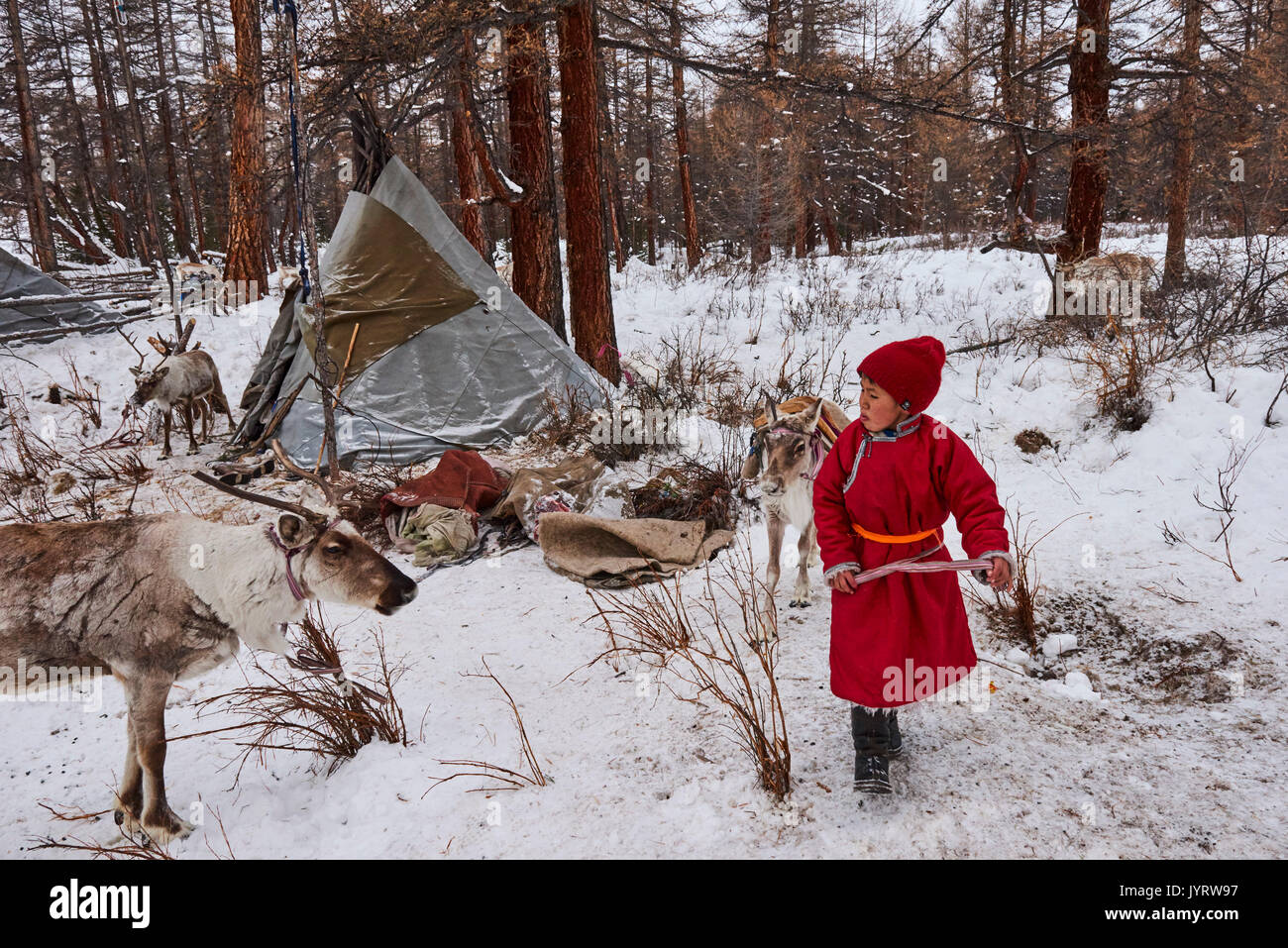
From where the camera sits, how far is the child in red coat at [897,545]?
211 cm

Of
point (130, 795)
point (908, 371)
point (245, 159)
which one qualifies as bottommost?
point (130, 795)

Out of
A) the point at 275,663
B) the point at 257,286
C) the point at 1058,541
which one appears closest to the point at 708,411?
the point at 1058,541

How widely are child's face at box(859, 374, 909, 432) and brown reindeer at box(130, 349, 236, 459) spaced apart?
7615 mm

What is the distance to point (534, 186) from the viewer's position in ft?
25.8

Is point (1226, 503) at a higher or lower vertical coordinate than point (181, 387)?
lower

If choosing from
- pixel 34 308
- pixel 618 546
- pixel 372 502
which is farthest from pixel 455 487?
pixel 34 308

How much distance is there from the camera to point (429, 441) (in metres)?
6.71

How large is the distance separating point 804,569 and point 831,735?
1.41 meters

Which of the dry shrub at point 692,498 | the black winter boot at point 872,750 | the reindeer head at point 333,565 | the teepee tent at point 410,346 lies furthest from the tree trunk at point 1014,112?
the reindeer head at point 333,565

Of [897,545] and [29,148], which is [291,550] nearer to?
[897,545]

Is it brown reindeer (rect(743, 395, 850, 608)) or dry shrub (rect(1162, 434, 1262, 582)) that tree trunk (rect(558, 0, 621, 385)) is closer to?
brown reindeer (rect(743, 395, 850, 608))

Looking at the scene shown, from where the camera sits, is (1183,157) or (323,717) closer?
(323,717)

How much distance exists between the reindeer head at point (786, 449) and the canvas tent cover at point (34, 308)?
11188 mm

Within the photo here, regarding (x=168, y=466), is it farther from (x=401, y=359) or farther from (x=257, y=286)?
A: (x=257, y=286)
